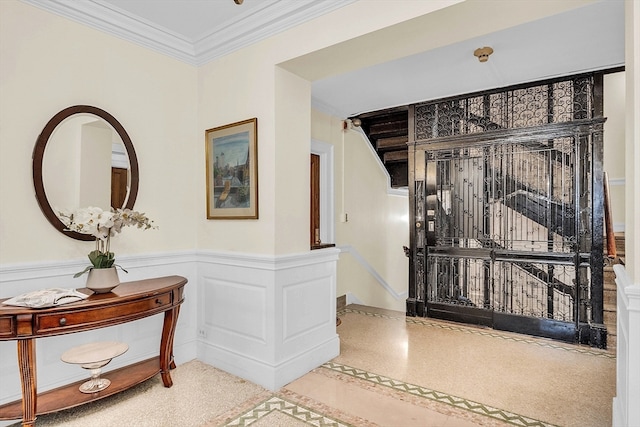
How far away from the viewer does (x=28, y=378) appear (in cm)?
202

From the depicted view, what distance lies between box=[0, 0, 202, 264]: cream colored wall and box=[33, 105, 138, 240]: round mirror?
0.05 meters

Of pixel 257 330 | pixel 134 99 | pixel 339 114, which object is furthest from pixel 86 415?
pixel 339 114

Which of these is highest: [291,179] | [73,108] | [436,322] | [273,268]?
[73,108]

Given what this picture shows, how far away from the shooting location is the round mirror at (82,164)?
2428 millimetres

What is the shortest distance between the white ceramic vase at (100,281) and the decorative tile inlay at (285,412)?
3.79 feet

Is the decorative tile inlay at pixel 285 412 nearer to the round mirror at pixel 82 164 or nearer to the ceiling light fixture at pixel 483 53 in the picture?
the round mirror at pixel 82 164

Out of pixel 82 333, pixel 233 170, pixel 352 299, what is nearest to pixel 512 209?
pixel 352 299

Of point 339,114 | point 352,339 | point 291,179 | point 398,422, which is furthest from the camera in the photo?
point 339,114

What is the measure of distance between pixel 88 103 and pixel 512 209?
4.07 m

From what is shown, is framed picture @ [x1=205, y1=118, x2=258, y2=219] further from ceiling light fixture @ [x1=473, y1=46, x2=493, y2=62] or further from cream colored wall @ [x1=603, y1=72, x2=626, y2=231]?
cream colored wall @ [x1=603, y1=72, x2=626, y2=231]

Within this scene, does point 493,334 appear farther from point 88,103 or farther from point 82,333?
point 88,103

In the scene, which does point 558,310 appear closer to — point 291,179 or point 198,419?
point 291,179

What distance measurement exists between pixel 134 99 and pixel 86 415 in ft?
7.36

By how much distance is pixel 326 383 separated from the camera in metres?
2.79
